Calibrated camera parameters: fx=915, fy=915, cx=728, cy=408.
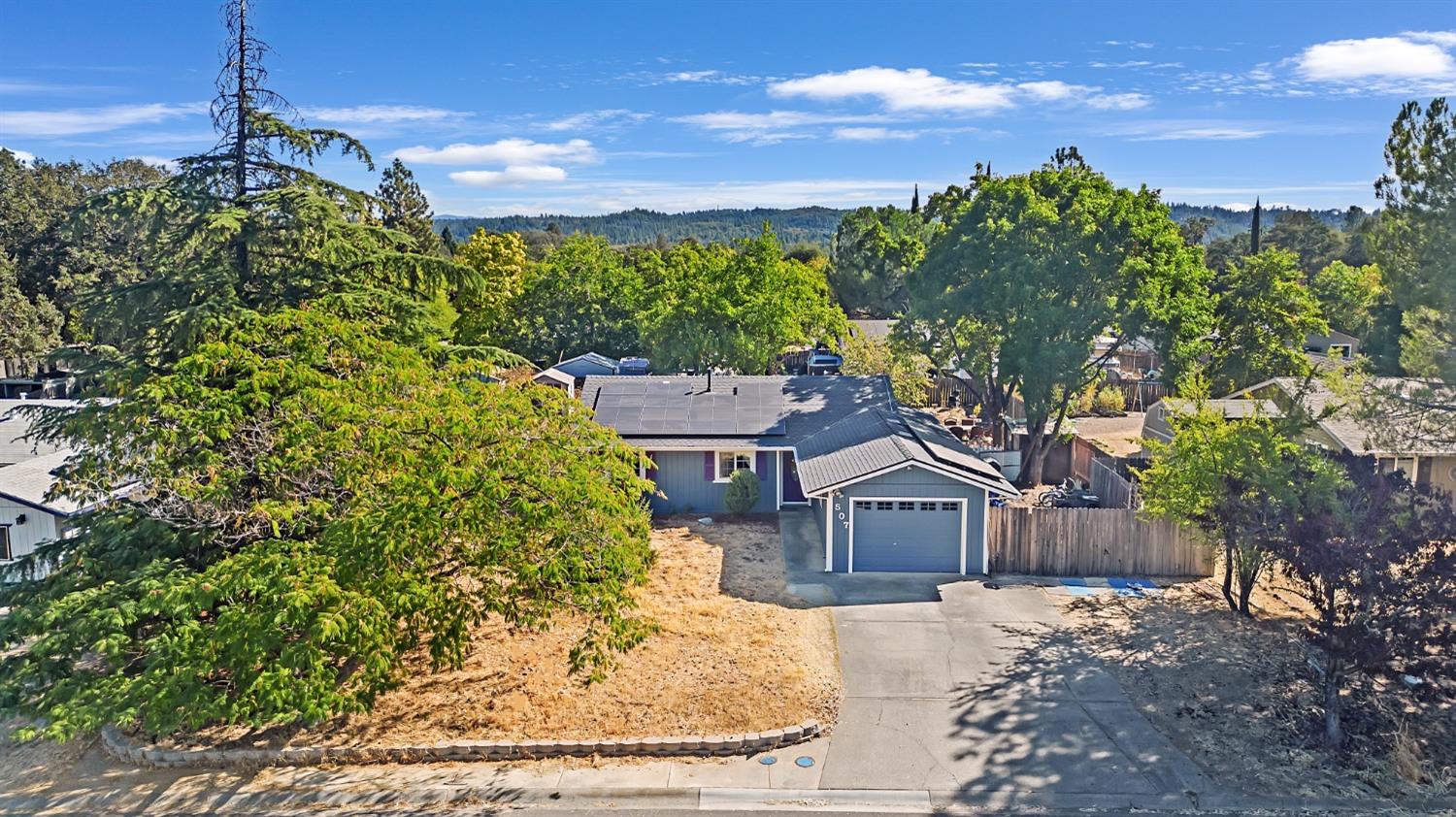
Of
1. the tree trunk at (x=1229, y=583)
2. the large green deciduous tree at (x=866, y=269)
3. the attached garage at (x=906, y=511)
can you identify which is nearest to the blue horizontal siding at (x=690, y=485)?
the attached garage at (x=906, y=511)

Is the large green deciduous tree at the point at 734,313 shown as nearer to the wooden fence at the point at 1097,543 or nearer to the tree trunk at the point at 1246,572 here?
the wooden fence at the point at 1097,543

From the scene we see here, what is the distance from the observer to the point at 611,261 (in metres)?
47.2

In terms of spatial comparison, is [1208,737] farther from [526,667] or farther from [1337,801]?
[526,667]

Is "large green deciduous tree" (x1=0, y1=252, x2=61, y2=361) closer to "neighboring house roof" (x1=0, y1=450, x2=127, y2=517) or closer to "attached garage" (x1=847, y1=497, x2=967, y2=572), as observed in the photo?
"neighboring house roof" (x1=0, y1=450, x2=127, y2=517)

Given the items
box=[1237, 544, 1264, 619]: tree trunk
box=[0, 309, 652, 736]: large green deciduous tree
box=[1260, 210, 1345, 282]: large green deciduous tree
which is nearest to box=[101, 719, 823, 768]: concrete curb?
box=[0, 309, 652, 736]: large green deciduous tree

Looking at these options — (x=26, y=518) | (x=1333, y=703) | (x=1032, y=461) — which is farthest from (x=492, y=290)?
(x=1333, y=703)

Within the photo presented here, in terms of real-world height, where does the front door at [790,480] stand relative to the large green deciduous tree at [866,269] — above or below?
below

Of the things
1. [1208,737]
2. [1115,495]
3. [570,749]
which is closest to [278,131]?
[570,749]

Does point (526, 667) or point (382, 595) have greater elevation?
point (382, 595)

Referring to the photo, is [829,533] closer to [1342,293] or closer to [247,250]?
[247,250]

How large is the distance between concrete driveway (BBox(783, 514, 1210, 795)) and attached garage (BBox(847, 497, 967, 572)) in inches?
45.5

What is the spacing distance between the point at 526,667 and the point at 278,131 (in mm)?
9298

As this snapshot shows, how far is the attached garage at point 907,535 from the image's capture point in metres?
19.3

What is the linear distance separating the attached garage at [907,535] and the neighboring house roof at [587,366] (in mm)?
21291
